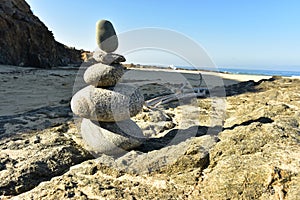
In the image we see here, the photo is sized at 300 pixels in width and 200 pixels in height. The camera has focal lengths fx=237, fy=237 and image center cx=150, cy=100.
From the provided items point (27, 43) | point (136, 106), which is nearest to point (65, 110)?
point (136, 106)

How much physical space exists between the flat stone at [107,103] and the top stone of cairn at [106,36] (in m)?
0.53

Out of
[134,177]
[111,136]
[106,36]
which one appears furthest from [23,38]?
[134,177]

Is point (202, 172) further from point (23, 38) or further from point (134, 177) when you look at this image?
point (23, 38)

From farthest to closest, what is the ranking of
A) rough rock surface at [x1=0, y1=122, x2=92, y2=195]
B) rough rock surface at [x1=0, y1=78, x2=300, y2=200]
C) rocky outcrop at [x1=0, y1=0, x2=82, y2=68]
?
rocky outcrop at [x1=0, y1=0, x2=82, y2=68] → rough rock surface at [x1=0, y1=122, x2=92, y2=195] → rough rock surface at [x1=0, y1=78, x2=300, y2=200]

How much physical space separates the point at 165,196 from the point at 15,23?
1825cm

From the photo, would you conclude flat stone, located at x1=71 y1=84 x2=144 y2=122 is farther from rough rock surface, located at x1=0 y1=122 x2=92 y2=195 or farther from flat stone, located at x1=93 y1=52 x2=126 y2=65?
rough rock surface, located at x1=0 y1=122 x2=92 y2=195

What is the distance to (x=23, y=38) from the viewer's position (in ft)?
55.4

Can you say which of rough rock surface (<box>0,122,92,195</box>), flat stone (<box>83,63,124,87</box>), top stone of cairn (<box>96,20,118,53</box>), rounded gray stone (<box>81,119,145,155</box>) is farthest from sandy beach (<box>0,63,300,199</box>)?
top stone of cairn (<box>96,20,118,53</box>)

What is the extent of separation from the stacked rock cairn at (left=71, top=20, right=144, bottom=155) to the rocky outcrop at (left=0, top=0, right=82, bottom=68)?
589 inches

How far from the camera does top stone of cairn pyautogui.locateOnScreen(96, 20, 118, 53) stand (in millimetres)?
2900

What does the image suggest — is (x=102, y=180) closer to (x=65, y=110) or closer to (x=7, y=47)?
(x=65, y=110)

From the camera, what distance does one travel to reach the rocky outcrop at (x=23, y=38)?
1562cm

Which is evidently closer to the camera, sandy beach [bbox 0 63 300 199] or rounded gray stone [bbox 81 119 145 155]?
sandy beach [bbox 0 63 300 199]

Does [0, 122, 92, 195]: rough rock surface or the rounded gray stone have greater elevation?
the rounded gray stone
